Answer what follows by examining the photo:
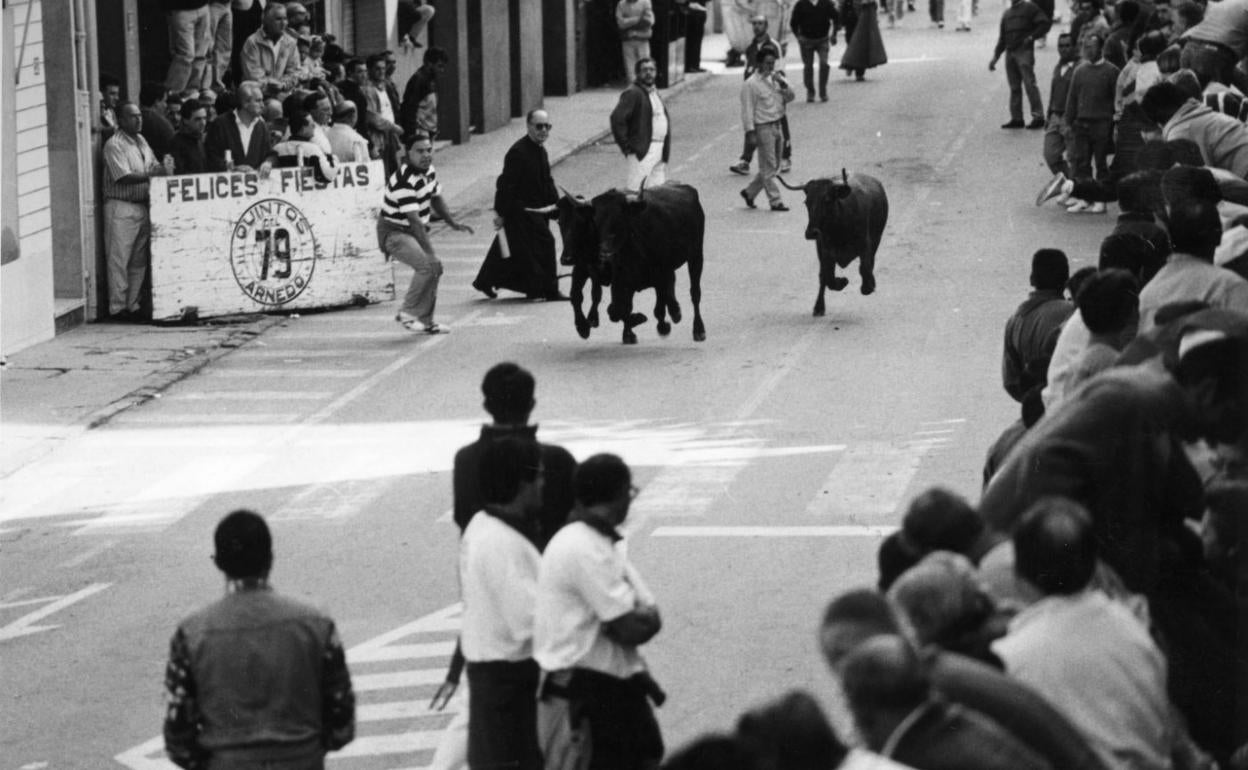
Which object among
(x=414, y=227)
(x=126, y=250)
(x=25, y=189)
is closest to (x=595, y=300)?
(x=414, y=227)

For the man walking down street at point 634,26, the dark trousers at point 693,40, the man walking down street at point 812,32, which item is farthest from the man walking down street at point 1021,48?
the dark trousers at point 693,40

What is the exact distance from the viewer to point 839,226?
2197 cm

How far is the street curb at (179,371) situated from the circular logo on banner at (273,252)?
30 centimetres

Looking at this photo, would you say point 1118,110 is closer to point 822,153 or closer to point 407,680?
point 822,153

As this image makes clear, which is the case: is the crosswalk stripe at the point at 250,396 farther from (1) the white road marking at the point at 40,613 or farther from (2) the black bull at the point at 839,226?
(1) the white road marking at the point at 40,613

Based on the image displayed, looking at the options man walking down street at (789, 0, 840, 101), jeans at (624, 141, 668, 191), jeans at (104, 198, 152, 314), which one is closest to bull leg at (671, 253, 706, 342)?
jeans at (624, 141, 668, 191)

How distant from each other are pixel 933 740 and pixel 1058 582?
3.90 feet

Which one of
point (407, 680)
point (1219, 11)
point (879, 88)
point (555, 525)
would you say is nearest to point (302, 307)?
point (1219, 11)

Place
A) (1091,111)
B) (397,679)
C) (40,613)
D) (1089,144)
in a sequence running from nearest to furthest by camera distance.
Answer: (397,679) → (40,613) → (1091,111) → (1089,144)

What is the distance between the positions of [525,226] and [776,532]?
9.18 metres

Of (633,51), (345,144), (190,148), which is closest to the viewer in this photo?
(190,148)

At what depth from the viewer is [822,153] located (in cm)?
3366

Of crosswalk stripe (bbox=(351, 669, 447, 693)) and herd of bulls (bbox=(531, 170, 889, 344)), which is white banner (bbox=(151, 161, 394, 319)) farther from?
crosswalk stripe (bbox=(351, 669, 447, 693))

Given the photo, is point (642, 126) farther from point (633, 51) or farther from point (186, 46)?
point (633, 51)
